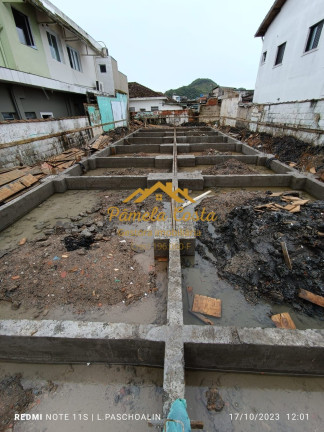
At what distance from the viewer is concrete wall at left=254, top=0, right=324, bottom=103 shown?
816 cm

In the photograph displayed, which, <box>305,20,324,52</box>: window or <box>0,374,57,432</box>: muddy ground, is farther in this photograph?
<box>305,20,324,52</box>: window

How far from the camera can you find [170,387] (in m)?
1.63

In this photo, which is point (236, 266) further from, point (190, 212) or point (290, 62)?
point (290, 62)

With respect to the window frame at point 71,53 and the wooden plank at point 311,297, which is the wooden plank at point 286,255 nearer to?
the wooden plank at point 311,297

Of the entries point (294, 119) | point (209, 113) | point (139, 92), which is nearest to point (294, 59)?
point (294, 119)

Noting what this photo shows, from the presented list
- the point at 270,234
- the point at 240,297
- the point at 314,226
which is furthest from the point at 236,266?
the point at 314,226

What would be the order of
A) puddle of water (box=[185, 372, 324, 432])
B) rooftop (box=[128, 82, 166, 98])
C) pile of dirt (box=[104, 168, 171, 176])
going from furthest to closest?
rooftop (box=[128, 82, 166, 98])
pile of dirt (box=[104, 168, 171, 176])
puddle of water (box=[185, 372, 324, 432])

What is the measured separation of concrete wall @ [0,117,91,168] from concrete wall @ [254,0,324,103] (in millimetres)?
10582

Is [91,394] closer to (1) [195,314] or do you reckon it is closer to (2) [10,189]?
(1) [195,314]

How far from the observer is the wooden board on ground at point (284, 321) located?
244 cm

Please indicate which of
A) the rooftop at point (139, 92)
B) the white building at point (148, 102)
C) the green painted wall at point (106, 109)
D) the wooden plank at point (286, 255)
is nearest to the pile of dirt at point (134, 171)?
the wooden plank at point (286, 255)

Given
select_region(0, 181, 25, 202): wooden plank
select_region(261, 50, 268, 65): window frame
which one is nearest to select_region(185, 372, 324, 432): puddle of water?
select_region(0, 181, 25, 202): wooden plank

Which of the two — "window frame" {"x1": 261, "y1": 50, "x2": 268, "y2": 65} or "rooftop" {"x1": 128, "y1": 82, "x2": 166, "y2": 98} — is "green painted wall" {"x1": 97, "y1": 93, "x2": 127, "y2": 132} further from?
"rooftop" {"x1": 128, "y1": 82, "x2": 166, "y2": 98}

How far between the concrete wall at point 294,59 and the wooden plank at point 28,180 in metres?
10.5
